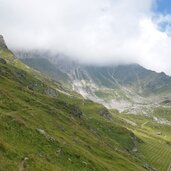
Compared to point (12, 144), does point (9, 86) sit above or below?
above

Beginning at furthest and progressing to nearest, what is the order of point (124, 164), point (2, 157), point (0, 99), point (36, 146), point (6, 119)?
point (124, 164)
point (0, 99)
point (6, 119)
point (36, 146)
point (2, 157)

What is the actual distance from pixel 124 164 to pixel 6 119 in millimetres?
69903

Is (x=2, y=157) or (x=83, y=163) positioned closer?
(x=2, y=157)

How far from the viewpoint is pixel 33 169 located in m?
69.4

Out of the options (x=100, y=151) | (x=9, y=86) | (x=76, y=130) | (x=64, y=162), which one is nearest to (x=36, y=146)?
(x=64, y=162)

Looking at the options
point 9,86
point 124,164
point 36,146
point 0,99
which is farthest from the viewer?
point 9,86

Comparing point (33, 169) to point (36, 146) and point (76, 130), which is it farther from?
point (76, 130)

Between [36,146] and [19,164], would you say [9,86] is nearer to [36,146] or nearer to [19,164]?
[36,146]

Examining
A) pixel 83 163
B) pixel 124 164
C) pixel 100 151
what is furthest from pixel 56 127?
pixel 83 163

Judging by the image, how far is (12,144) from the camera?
81.5m

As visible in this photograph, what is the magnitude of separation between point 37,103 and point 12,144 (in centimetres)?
8754

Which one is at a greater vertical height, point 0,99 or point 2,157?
point 0,99

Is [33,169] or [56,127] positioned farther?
[56,127]

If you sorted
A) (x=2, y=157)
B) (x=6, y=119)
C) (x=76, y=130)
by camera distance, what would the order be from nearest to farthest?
(x=2, y=157)
(x=6, y=119)
(x=76, y=130)
